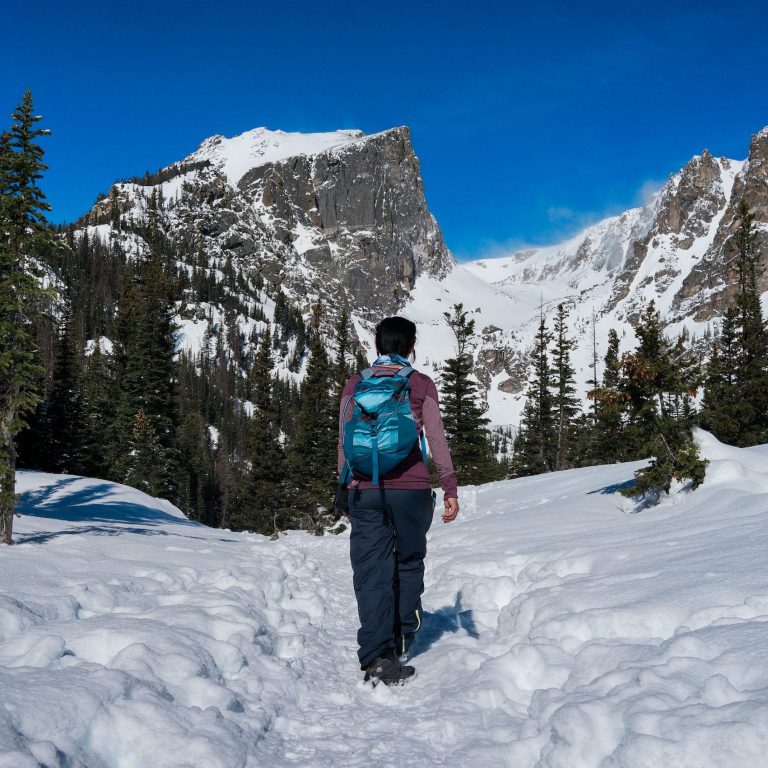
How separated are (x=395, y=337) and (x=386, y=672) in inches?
101

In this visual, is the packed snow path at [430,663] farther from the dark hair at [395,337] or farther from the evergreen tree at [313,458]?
the evergreen tree at [313,458]

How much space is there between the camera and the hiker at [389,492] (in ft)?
13.4

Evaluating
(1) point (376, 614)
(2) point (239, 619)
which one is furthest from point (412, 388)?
(2) point (239, 619)

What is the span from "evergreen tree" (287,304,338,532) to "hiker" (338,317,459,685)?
32340 millimetres

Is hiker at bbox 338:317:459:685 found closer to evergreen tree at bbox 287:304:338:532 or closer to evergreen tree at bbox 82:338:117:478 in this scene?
evergreen tree at bbox 287:304:338:532

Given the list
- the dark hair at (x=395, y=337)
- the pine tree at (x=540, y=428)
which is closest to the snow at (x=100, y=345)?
the pine tree at (x=540, y=428)

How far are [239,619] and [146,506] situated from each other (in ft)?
48.9

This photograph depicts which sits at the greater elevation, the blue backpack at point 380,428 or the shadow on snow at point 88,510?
the blue backpack at point 380,428

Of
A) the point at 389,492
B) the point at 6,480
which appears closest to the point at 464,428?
the point at 6,480

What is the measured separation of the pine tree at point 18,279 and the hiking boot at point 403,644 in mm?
7519

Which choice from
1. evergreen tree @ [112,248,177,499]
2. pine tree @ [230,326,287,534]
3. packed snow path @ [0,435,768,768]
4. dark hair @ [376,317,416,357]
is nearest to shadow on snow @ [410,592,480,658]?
packed snow path @ [0,435,768,768]

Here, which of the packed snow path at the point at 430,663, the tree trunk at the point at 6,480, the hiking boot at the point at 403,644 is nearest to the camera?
the packed snow path at the point at 430,663

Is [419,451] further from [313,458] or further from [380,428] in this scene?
[313,458]

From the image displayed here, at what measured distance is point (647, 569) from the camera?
17.2 ft
